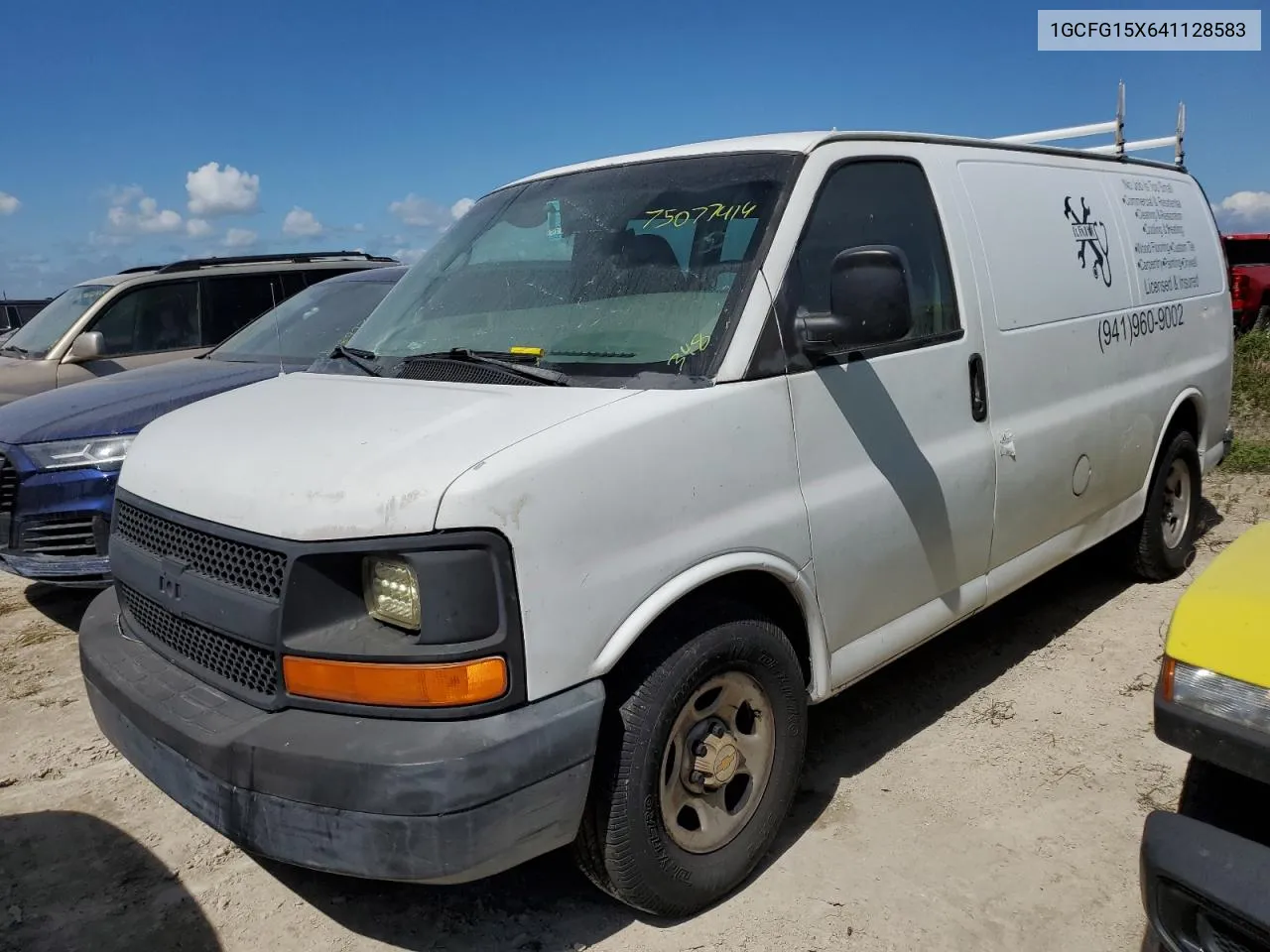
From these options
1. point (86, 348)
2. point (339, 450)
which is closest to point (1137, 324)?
point (339, 450)

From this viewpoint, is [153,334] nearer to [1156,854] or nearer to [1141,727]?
[1141,727]

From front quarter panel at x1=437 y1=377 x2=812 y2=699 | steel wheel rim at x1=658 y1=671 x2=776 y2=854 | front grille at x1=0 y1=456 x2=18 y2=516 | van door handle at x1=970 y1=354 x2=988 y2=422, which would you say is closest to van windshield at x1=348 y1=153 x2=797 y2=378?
front quarter panel at x1=437 y1=377 x2=812 y2=699

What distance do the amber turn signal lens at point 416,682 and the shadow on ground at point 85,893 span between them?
1087 mm

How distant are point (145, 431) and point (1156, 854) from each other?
3.02 metres

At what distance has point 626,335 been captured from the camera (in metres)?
2.96

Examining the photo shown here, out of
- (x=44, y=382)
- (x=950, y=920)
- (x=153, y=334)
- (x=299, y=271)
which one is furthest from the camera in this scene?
(x=299, y=271)

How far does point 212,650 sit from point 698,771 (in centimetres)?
135

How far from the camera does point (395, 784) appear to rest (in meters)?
2.20

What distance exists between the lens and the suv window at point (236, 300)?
26.1ft

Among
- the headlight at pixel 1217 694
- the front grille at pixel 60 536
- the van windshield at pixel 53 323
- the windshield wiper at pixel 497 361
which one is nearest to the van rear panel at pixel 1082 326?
the headlight at pixel 1217 694

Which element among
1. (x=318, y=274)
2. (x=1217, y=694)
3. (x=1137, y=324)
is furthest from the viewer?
(x=318, y=274)

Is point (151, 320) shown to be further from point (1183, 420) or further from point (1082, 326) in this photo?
point (1183, 420)

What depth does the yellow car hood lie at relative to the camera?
2.17 m

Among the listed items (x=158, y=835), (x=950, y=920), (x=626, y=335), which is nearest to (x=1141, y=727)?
(x=950, y=920)
